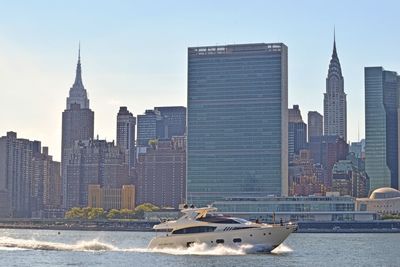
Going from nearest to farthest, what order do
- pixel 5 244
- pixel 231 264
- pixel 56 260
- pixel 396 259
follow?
pixel 231 264
pixel 56 260
pixel 396 259
pixel 5 244

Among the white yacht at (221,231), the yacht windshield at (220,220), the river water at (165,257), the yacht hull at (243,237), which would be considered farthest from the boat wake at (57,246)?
the yacht windshield at (220,220)

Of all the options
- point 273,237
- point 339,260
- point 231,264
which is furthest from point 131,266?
point 339,260

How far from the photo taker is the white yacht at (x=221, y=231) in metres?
111

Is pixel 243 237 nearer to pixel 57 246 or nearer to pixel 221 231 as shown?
pixel 221 231

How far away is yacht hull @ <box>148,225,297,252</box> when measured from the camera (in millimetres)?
111375

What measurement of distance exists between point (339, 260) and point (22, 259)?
36.4 m

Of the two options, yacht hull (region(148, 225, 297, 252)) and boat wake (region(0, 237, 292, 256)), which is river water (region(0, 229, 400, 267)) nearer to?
boat wake (region(0, 237, 292, 256))

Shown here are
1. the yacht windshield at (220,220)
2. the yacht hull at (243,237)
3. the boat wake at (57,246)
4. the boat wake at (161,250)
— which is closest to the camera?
the boat wake at (161,250)

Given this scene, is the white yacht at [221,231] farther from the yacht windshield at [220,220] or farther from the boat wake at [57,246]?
the boat wake at [57,246]

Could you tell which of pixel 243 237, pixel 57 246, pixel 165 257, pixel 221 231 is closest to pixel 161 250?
pixel 165 257

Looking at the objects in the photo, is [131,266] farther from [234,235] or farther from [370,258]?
[370,258]

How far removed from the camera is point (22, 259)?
111 m

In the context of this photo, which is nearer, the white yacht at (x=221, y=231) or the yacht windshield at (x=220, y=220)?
the white yacht at (x=221, y=231)

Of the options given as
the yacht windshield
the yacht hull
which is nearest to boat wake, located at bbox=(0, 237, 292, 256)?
the yacht hull
